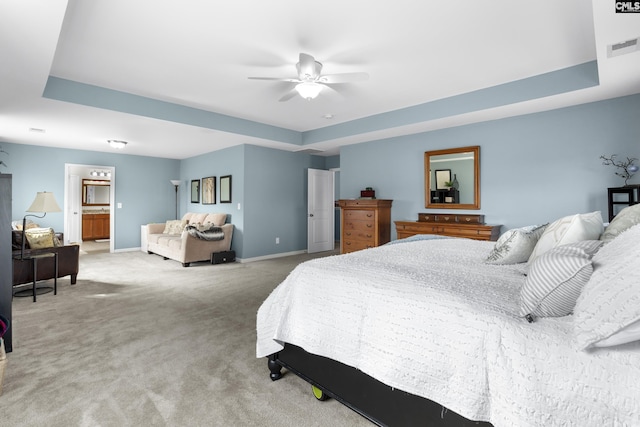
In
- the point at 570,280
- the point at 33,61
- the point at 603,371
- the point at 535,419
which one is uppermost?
the point at 33,61

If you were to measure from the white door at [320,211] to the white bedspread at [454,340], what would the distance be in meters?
5.34

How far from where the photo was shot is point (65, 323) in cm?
305

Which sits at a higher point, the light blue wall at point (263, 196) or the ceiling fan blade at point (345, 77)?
the ceiling fan blade at point (345, 77)

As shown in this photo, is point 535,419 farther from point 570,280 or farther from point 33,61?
point 33,61

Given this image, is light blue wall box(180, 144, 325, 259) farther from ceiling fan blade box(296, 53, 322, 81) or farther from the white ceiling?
ceiling fan blade box(296, 53, 322, 81)

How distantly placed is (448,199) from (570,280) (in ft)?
13.3

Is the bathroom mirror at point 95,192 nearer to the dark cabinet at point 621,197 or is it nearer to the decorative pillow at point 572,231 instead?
the decorative pillow at point 572,231

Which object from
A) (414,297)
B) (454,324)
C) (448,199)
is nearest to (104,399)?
(414,297)

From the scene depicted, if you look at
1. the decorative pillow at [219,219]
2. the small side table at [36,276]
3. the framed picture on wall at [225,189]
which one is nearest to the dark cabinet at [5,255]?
the small side table at [36,276]

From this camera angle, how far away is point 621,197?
3699mm

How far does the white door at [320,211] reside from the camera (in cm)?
744

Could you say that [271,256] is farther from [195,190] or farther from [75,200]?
[75,200]

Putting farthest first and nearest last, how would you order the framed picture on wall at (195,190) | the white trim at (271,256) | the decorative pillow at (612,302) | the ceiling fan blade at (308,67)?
the framed picture on wall at (195,190) < the white trim at (271,256) < the ceiling fan blade at (308,67) < the decorative pillow at (612,302)

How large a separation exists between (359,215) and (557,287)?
15.2ft
